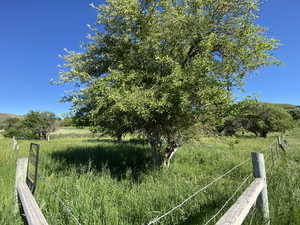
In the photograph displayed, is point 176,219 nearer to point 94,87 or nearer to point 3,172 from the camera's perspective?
point 94,87

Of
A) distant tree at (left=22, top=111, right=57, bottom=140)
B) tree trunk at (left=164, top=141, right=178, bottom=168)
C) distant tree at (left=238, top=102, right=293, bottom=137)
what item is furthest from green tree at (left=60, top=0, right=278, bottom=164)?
distant tree at (left=22, top=111, right=57, bottom=140)

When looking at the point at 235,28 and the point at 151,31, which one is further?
the point at 235,28

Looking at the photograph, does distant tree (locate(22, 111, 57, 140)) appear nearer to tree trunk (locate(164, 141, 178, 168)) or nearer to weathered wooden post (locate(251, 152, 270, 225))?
tree trunk (locate(164, 141, 178, 168))

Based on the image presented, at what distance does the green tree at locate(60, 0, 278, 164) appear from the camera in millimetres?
5496

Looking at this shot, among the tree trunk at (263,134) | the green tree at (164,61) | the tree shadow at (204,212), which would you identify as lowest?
the tree shadow at (204,212)

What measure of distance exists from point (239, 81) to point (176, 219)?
5.38m

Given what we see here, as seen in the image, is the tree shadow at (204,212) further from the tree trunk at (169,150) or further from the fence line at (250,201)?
the tree trunk at (169,150)

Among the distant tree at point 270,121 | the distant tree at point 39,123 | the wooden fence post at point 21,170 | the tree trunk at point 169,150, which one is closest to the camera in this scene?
the wooden fence post at point 21,170

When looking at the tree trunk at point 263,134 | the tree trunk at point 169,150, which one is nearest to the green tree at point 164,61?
the tree trunk at point 169,150

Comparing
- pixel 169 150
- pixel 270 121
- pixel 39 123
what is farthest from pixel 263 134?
pixel 39 123

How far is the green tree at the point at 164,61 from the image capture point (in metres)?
5.50

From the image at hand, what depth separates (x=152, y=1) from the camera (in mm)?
6398

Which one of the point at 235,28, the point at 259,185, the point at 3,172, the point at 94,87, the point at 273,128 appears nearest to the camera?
the point at 259,185

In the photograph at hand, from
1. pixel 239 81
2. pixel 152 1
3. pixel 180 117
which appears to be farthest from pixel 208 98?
pixel 152 1
